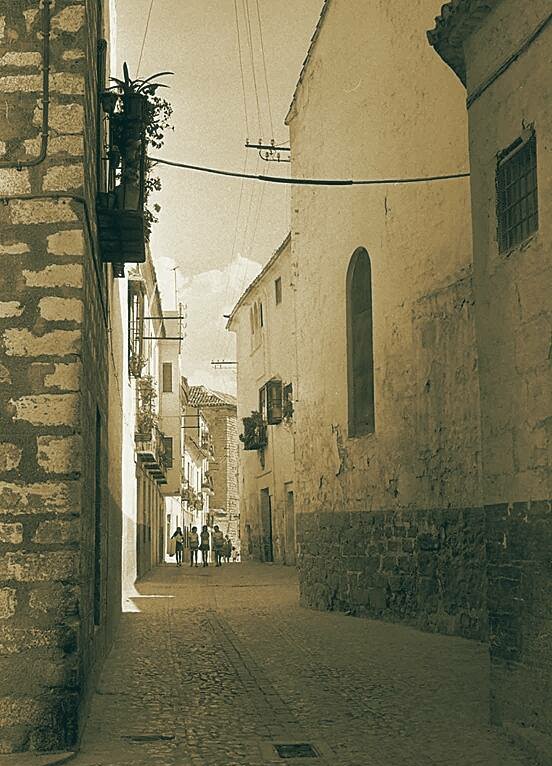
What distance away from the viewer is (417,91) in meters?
14.7

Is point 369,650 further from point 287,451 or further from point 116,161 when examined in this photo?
point 287,451

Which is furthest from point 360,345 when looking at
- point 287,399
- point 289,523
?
point 289,523

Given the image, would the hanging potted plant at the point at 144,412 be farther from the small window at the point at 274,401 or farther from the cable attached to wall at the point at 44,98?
the cable attached to wall at the point at 44,98

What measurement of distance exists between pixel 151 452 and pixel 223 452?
42.6 m

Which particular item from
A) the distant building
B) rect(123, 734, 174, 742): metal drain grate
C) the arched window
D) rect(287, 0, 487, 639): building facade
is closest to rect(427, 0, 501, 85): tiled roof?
rect(287, 0, 487, 639): building facade

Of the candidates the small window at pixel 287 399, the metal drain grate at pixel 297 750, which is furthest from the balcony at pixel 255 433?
the metal drain grate at pixel 297 750

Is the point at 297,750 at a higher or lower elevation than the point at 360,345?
lower

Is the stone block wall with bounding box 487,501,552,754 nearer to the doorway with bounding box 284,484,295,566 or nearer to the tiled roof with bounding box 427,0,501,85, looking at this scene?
the tiled roof with bounding box 427,0,501,85

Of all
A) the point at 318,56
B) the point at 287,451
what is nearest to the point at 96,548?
the point at 318,56

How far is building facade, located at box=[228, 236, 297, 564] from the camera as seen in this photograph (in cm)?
3155

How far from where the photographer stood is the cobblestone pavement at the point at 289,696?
6.99m

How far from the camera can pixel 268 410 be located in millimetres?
31750

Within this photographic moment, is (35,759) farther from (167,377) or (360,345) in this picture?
(167,377)

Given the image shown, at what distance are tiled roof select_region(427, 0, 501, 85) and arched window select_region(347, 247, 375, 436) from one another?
7608 mm
